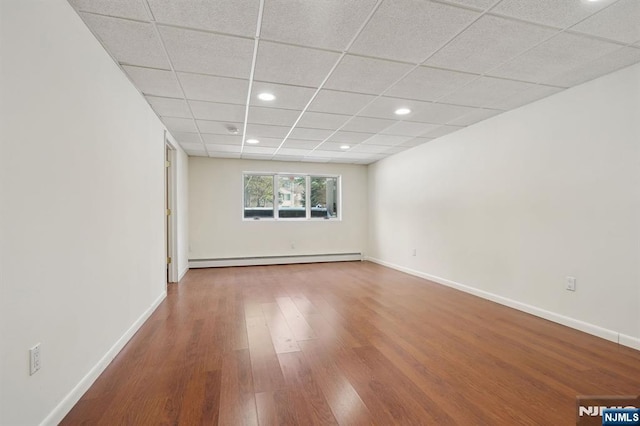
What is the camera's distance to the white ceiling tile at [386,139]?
4630 mm

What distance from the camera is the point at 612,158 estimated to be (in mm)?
2582

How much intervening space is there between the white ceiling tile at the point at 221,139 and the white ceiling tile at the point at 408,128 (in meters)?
2.28

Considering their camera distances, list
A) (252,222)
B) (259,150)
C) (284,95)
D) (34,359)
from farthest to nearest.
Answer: (252,222), (259,150), (284,95), (34,359)

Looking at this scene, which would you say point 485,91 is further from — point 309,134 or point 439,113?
point 309,134

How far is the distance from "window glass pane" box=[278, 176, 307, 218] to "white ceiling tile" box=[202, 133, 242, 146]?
6.28 ft

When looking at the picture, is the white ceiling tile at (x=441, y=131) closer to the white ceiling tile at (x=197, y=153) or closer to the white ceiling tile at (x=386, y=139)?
the white ceiling tile at (x=386, y=139)

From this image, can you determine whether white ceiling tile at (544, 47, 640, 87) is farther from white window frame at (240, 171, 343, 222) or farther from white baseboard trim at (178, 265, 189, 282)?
white baseboard trim at (178, 265, 189, 282)

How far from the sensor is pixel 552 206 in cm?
304

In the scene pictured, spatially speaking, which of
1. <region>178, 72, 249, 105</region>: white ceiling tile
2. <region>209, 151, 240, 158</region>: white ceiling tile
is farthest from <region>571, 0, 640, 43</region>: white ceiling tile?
<region>209, 151, 240, 158</region>: white ceiling tile

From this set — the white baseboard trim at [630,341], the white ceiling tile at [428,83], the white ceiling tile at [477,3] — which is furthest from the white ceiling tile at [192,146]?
the white baseboard trim at [630,341]

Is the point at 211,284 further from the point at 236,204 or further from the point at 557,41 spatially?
the point at 557,41

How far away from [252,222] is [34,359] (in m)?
5.08

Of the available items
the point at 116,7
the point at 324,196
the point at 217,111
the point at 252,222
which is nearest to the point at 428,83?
the point at 217,111

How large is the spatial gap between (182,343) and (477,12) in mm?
3222
